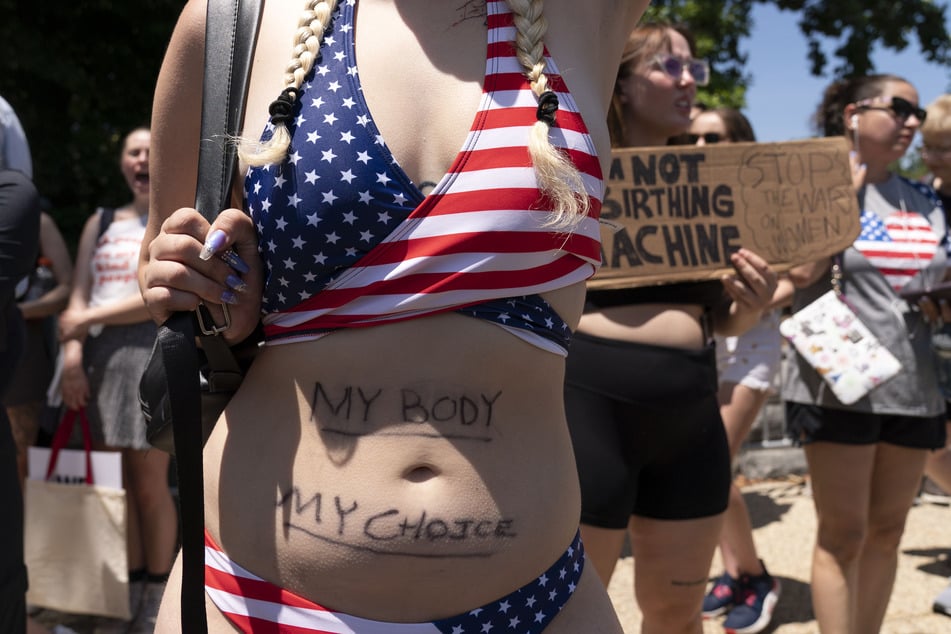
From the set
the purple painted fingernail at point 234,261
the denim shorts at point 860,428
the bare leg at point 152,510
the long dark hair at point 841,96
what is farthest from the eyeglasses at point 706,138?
the bare leg at point 152,510

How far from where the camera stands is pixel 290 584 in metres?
1.29

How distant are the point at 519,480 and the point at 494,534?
0.27 ft

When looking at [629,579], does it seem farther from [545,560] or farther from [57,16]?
[57,16]

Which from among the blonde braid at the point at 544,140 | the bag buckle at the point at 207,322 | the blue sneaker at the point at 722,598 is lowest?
the blue sneaker at the point at 722,598

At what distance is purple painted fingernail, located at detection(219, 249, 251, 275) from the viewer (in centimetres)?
129

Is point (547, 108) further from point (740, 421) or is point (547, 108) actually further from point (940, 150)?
point (940, 150)

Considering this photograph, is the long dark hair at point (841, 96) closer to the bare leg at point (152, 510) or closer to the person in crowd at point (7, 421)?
the person in crowd at point (7, 421)

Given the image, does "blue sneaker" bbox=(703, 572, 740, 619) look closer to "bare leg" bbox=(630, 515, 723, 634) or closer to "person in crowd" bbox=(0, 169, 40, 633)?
"bare leg" bbox=(630, 515, 723, 634)

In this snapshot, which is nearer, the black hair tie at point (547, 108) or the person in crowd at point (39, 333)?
the black hair tie at point (547, 108)

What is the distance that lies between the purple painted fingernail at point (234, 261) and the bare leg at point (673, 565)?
1.66 m

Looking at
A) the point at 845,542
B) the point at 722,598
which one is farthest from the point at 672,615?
the point at 722,598

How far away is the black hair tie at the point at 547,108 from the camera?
1.29 metres

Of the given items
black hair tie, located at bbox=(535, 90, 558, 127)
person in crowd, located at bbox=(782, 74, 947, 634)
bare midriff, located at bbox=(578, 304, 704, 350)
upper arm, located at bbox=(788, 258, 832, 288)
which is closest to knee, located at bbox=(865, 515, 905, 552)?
person in crowd, located at bbox=(782, 74, 947, 634)

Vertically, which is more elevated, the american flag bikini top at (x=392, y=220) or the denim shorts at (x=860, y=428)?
the american flag bikini top at (x=392, y=220)
